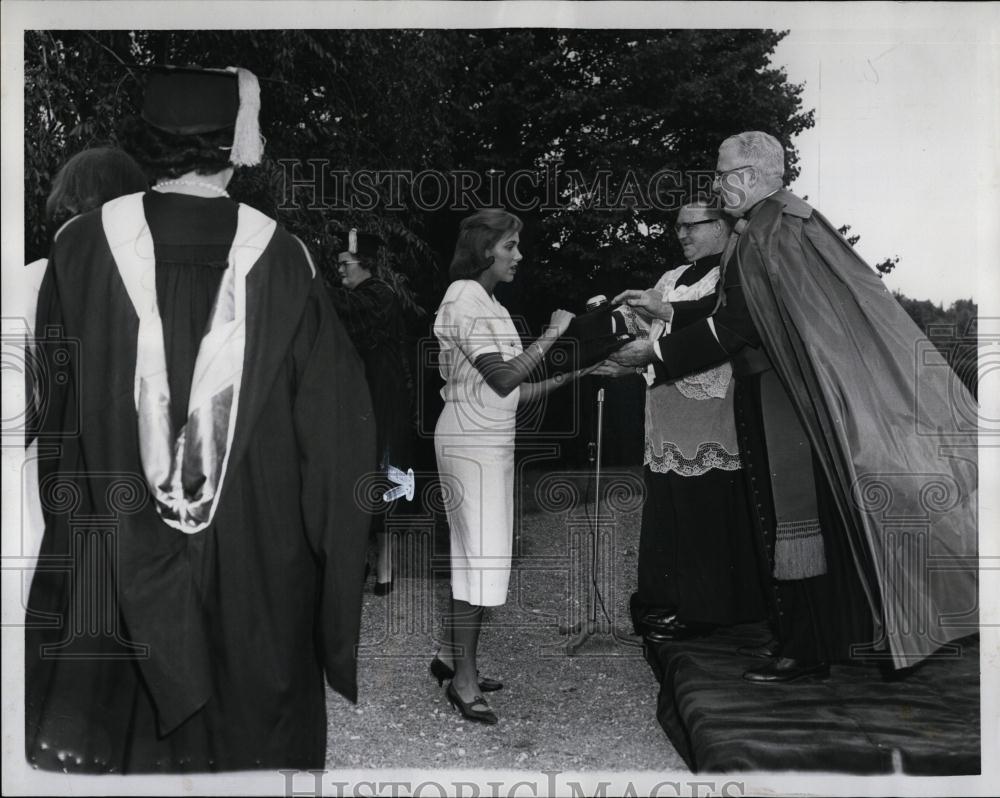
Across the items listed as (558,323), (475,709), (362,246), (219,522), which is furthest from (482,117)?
(475,709)

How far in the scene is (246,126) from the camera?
10.2 feet

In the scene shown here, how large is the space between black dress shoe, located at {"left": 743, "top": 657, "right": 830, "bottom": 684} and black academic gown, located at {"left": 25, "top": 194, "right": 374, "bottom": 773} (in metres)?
1.50

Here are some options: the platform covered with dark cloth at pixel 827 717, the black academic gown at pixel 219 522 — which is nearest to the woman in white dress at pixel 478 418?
the black academic gown at pixel 219 522

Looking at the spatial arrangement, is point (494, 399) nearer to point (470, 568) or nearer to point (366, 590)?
point (470, 568)

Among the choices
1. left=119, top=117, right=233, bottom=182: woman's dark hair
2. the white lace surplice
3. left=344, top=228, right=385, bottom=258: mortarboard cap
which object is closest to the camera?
left=119, top=117, right=233, bottom=182: woman's dark hair

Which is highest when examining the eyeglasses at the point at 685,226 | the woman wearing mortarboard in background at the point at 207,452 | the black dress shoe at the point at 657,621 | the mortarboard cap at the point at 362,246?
the eyeglasses at the point at 685,226

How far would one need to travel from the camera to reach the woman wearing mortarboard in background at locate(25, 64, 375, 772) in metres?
3.04

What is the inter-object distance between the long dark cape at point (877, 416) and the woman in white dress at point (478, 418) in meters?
0.81

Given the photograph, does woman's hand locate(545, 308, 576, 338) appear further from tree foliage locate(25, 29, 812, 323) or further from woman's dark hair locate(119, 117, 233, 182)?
woman's dark hair locate(119, 117, 233, 182)

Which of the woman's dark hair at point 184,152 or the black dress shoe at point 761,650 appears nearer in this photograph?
the woman's dark hair at point 184,152

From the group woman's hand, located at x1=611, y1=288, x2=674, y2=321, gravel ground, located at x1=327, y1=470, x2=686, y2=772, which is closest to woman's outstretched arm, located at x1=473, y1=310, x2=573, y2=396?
woman's hand, located at x1=611, y1=288, x2=674, y2=321

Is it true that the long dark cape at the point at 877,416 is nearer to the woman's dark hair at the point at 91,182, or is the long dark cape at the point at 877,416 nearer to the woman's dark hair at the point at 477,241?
the woman's dark hair at the point at 477,241

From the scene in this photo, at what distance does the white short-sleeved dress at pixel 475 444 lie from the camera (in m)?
3.55

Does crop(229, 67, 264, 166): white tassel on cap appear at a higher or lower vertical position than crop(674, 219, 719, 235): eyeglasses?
higher
